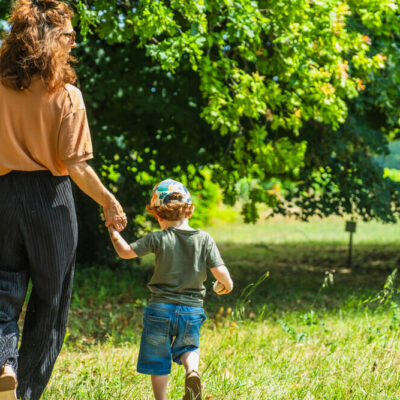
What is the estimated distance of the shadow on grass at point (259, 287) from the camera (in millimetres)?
6133

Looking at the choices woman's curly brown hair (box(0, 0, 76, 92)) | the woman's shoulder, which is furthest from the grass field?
woman's curly brown hair (box(0, 0, 76, 92))

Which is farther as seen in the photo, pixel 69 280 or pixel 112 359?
pixel 112 359

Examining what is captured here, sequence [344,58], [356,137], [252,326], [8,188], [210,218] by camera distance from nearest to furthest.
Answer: [8,188], [252,326], [344,58], [356,137], [210,218]

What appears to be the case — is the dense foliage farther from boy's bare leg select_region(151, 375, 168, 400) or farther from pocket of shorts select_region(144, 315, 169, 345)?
boy's bare leg select_region(151, 375, 168, 400)

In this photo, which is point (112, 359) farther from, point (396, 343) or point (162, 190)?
point (396, 343)

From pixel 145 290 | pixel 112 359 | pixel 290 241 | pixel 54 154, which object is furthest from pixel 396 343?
pixel 290 241

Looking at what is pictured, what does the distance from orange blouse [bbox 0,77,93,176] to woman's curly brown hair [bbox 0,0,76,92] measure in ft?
0.15

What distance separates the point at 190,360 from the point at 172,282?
388 millimetres

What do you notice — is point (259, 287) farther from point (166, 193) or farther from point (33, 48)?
point (33, 48)

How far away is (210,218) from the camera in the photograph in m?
18.9

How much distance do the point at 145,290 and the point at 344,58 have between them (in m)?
3.54

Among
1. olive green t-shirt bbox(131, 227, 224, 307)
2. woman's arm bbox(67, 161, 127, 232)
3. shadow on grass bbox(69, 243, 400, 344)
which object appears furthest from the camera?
shadow on grass bbox(69, 243, 400, 344)

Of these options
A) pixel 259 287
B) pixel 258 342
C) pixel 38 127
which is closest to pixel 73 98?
pixel 38 127

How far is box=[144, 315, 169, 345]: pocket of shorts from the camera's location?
3084 mm
